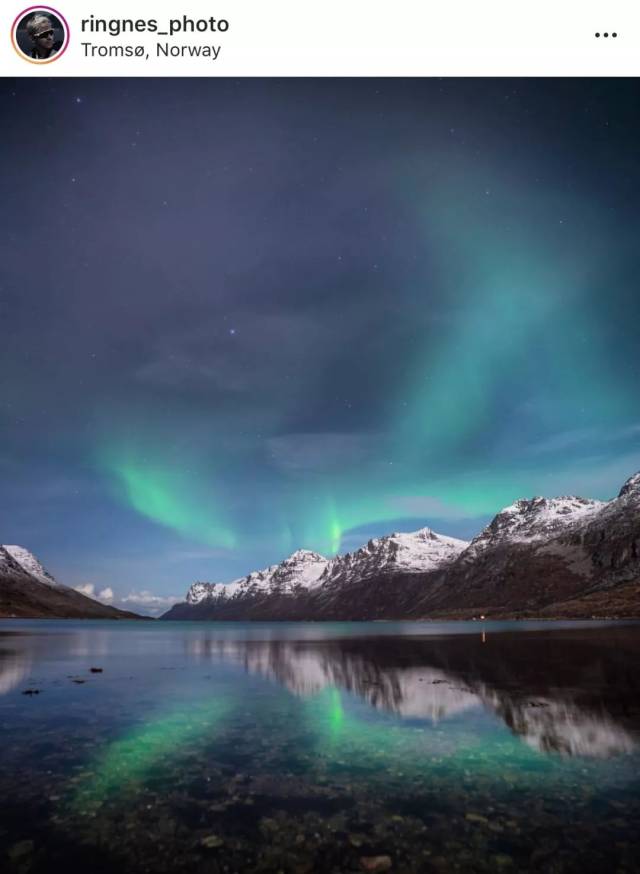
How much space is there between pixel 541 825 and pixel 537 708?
17.8 m

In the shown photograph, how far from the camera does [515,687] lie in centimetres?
3959

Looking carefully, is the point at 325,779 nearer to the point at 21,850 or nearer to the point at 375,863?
the point at 375,863

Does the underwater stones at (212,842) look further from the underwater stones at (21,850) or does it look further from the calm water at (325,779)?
the underwater stones at (21,850)

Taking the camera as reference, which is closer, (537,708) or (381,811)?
(381,811)

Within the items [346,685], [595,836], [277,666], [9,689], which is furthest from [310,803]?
[277,666]

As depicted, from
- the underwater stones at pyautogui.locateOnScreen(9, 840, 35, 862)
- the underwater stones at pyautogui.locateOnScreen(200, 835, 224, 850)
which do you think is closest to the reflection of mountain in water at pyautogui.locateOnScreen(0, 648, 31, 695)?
the underwater stones at pyautogui.locateOnScreen(9, 840, 35, 862)

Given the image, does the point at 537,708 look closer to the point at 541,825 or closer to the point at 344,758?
the point at 344,758

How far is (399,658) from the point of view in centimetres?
6619
